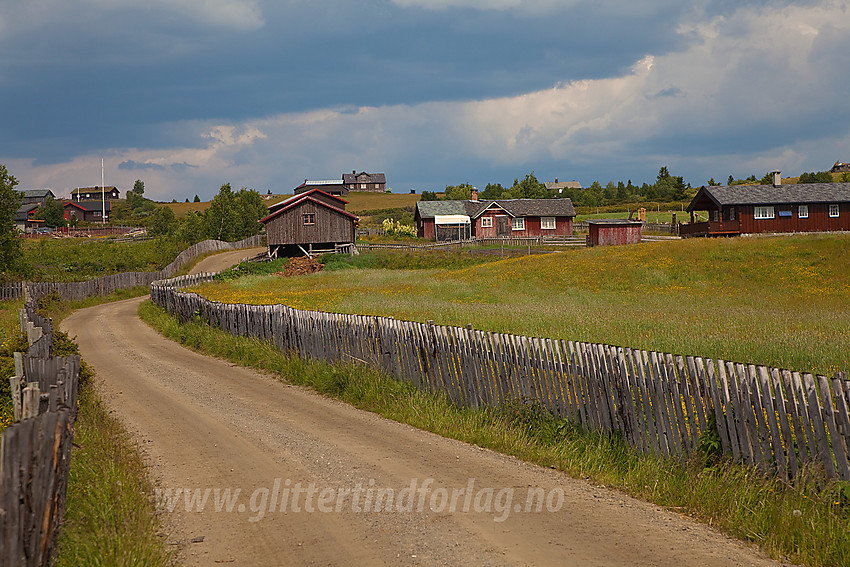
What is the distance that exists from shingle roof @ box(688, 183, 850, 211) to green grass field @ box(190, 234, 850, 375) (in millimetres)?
12973

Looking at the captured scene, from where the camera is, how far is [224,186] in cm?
8856

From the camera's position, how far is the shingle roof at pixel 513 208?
8581 cm

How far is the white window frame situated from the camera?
5975 cm

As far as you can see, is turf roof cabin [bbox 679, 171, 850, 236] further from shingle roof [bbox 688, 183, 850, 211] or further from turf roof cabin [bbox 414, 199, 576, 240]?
turf roof cabin [bbox 414, 199, 576, 240]

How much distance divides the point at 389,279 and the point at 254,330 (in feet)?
81.6

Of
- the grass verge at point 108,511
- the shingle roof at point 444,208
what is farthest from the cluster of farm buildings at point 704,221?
the grass verge at point 108,511

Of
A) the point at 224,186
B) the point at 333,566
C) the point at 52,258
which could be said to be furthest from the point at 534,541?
the point at 224,186

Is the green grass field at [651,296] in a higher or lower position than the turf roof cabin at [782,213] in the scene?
lower

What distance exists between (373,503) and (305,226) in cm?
6020

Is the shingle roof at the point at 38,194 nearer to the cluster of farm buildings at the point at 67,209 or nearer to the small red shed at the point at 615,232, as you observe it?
the cluster of farm buildings at the point at 67,209

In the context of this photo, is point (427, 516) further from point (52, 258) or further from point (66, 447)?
point (52, 258)

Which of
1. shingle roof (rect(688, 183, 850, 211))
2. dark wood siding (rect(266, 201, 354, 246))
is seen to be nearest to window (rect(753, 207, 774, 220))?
shingle roof (rect(688, 183, 850, 211))

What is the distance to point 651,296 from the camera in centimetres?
3272

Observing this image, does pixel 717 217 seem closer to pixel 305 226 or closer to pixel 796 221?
pixel 796 221
